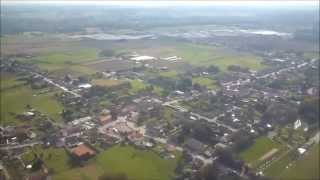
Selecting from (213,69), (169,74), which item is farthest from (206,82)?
(213,69)

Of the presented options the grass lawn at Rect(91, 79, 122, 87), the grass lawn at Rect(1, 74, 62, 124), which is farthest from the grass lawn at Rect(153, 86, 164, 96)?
the grass lawn at Rect(1, 74, 62, 124)

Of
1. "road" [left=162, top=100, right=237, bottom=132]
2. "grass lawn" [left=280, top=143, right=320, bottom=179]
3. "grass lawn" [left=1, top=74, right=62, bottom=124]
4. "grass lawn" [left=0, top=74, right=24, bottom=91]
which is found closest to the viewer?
"grass lawn" [left=280, top=143, right=320, bottom=179]

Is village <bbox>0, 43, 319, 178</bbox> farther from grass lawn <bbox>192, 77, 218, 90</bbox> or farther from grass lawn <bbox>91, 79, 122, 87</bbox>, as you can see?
grass lawn <bbox>91, 79, 122, 87</bbox>

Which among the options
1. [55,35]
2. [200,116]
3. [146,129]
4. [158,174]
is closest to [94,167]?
[158,174]

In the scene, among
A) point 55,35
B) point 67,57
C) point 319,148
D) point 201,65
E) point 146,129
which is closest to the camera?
point 319,148

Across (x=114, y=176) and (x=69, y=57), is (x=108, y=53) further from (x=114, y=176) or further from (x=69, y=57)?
(x=114, y=176)

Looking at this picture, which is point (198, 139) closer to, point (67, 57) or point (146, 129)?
point (146, 129)

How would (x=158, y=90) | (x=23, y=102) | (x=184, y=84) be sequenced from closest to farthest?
(x=23, y=102)
(x=158, y=90)
(x=184, y=84)
